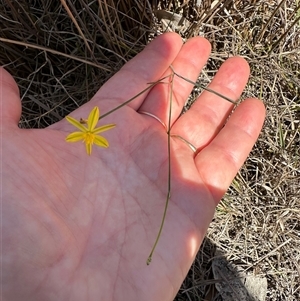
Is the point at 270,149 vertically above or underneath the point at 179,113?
underneath

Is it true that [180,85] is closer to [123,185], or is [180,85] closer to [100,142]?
[123,185]

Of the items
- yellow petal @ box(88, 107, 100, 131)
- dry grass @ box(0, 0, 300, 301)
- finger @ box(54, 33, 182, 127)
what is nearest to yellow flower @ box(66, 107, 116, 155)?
yellow petal @ box(88, 107, 100, 131)

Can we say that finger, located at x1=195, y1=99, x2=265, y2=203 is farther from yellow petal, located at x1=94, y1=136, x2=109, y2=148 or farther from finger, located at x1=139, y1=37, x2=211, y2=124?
yellow petal, located at x1=94, y1=136, x2=109, y2=148

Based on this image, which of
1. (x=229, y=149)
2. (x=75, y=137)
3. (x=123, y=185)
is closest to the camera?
(x=75, y=137)

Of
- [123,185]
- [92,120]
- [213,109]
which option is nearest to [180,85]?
[213,109]

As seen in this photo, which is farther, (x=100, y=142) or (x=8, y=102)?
(x=8, y=102)

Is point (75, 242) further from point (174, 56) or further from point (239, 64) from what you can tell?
point (239, 64)

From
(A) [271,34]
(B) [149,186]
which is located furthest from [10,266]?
(A) [271,34]
